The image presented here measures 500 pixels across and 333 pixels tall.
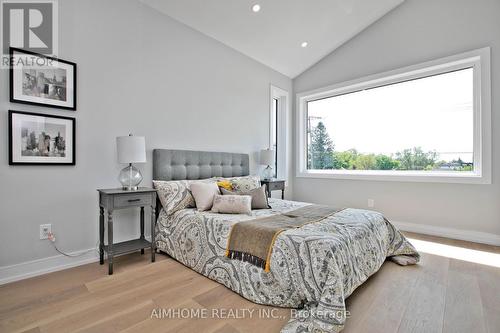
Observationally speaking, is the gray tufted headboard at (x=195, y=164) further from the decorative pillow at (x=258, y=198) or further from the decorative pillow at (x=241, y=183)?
the decorative pillow at (x=258, y=198)

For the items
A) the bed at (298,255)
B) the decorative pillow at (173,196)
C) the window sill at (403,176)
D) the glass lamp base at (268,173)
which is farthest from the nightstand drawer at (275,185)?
the decorative pillow at (173,196)

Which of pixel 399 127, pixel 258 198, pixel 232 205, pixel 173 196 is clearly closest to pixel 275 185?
pixel 258 198

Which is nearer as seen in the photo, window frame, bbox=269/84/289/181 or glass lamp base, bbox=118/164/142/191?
glass lamp base, bbox=118/164/142/191

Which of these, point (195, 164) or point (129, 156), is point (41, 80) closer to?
point (129, 156)

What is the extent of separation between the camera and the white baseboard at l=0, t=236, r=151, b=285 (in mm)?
2082

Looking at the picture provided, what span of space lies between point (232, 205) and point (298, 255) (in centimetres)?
103

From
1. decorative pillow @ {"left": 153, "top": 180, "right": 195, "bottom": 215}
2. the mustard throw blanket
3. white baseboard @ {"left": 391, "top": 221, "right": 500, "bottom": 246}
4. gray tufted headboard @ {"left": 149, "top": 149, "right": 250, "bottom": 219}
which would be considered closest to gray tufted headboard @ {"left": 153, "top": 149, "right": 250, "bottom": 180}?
gray tufted headboard @ {"left": 149, "top": 149, "right": 250, "bottom": 219}

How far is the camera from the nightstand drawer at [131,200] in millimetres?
2311

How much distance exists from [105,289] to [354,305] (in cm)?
191

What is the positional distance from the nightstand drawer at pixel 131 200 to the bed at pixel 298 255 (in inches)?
13.6

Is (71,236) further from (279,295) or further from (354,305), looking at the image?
(354,305)

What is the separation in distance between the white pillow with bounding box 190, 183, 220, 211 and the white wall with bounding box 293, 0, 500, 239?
2.64 metres

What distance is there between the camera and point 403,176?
148 inches

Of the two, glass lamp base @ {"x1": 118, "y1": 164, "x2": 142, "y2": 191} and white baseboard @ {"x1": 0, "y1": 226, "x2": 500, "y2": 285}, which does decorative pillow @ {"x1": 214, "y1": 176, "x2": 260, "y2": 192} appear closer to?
glass lamp base @ {"x1": 118, "y1": 164, "x2": 142, "y2": 191}
